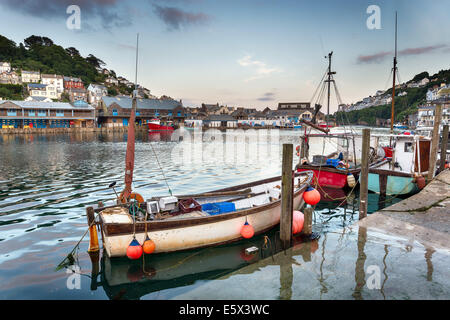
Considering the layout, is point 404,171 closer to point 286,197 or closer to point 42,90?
point 286,197

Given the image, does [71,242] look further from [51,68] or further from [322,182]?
[51,68]

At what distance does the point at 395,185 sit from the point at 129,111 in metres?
102

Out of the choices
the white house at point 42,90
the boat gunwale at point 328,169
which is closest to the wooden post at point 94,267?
the boat gunwale at point 328,169

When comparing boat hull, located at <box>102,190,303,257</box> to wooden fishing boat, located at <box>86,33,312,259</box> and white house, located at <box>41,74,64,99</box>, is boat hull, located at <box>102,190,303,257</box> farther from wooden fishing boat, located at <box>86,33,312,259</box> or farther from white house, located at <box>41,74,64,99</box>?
white house, located at <box>41,74,64,99</box>

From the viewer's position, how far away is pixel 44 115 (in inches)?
3159

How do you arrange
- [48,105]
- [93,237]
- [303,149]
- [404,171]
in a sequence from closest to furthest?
[93,237]
[404,171]
[303,149]
[48,105]

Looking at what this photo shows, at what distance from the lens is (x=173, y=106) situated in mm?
115188

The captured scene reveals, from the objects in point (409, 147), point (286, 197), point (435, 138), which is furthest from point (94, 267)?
point (409, 147)

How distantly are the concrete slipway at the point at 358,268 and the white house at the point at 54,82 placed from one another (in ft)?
469

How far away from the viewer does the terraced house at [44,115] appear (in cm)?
7494

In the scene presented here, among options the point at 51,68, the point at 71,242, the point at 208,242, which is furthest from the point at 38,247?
the point at 51,68

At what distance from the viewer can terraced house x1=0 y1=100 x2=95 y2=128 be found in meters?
74.9

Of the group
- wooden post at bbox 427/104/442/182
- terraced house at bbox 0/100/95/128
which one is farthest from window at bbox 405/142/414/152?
terraced house at bbox 0/100/95/128
